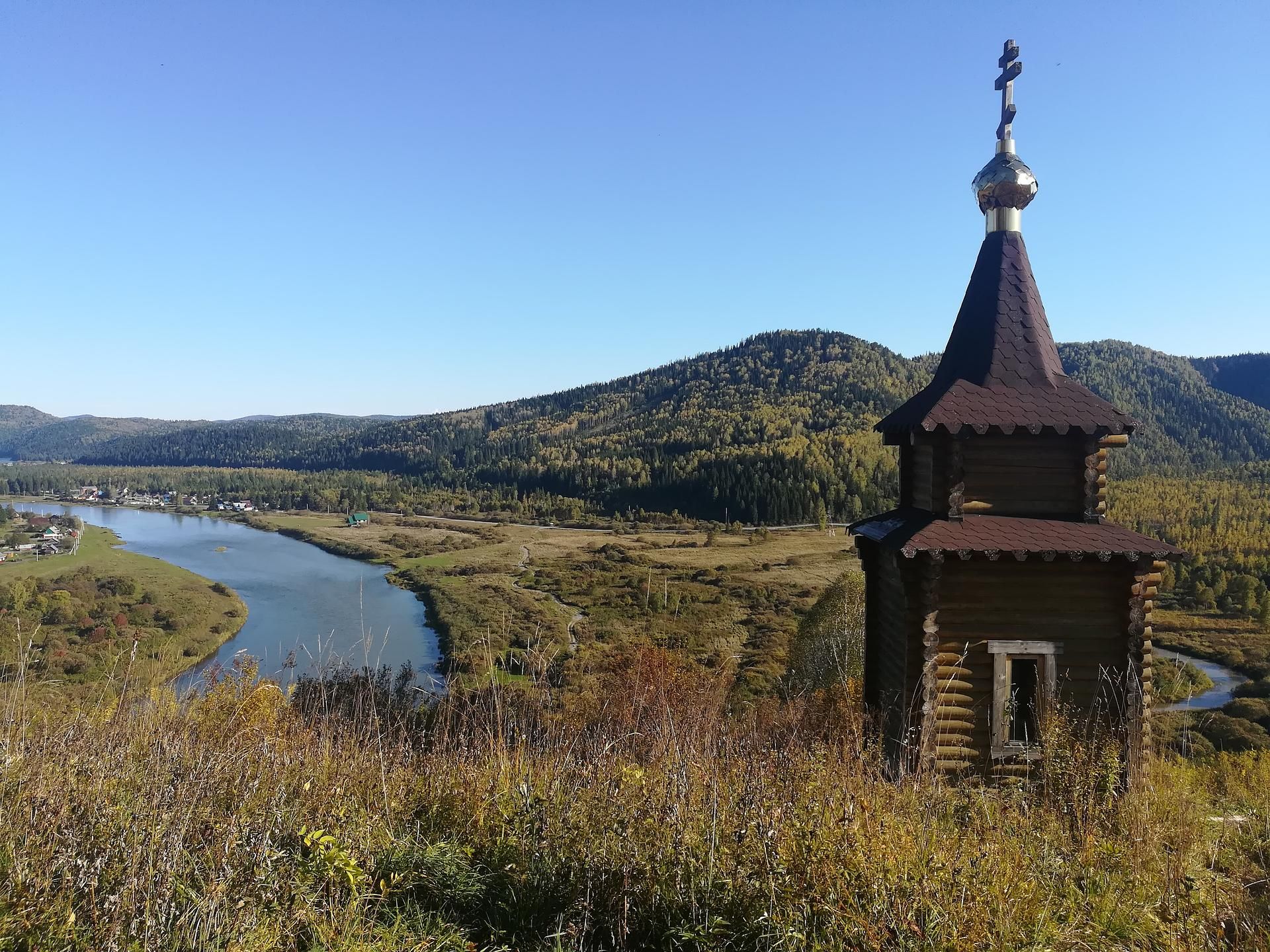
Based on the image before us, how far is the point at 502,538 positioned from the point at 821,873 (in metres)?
79.9

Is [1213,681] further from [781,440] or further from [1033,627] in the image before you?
[781,440]

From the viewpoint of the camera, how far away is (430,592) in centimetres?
5038

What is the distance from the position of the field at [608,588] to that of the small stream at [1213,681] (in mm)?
17990

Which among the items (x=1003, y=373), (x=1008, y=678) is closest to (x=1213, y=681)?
(x=1008, y=678)

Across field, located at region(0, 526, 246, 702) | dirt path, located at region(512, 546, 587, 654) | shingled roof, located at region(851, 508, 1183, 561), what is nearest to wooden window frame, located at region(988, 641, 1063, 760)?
shingled roof, located at region(851, 508, 1183, 561)

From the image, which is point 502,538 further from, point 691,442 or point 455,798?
point 455,798

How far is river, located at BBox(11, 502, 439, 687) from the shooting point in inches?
1303

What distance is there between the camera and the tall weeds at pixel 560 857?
9.41ft

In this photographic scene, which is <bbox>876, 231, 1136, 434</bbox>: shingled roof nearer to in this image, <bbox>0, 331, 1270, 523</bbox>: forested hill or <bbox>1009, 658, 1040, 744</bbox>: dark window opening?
<bbox>1009, 658, 1040, 744</bbox>: dark window opening

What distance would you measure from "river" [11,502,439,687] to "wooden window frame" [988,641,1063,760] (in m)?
6.47

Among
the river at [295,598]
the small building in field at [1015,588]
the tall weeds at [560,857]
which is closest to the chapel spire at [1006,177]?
the small building in field at [1015,588]

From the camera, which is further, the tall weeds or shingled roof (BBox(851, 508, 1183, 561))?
shingled roof (BBox(851, 508, 1183, 561))

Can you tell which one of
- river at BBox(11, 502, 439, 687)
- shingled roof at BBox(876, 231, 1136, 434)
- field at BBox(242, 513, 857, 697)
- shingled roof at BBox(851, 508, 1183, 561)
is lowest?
river at BBox(11, 502, 439, 687)

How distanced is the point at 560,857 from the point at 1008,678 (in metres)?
5.37
